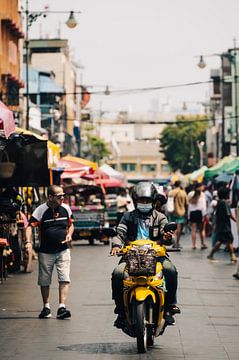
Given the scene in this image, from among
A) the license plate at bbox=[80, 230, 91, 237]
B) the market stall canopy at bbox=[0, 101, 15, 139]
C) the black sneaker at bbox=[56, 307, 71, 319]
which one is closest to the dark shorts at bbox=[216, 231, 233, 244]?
the license plate at bbox=[80, 230, 91, 237]

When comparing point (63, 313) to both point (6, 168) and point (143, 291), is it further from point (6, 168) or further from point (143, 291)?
point (6, 168)

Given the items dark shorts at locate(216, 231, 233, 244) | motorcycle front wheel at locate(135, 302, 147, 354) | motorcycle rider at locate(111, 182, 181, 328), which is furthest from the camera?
dark shorts at locate(216, 231, 233, 244)

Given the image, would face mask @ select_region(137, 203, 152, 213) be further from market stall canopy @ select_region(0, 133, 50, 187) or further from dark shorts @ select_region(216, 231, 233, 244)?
dark shorts @ select_region(216, 231, 233, 244)

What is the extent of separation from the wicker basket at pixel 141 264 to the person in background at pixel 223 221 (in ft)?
50.0

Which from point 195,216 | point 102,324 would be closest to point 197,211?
point 195,216

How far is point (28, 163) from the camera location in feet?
78.9

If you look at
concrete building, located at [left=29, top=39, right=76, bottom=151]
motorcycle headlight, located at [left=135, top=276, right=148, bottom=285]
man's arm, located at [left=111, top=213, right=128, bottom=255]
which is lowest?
motorcycle headlight, located at [left=135, top=276, right=148, bottom=285]

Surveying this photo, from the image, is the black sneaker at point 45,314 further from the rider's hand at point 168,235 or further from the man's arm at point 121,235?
the rider's hand at point 168,235

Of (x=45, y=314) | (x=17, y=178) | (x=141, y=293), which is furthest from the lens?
(x=17, y=178)

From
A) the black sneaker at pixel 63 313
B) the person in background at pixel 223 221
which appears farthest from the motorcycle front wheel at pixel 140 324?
the person in background at pixel 223 221

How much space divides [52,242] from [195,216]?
1839cm

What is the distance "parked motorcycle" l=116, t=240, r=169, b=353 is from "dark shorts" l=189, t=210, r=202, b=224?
70.3ft

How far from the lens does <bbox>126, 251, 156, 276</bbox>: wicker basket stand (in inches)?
497

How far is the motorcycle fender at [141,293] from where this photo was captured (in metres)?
12.5
